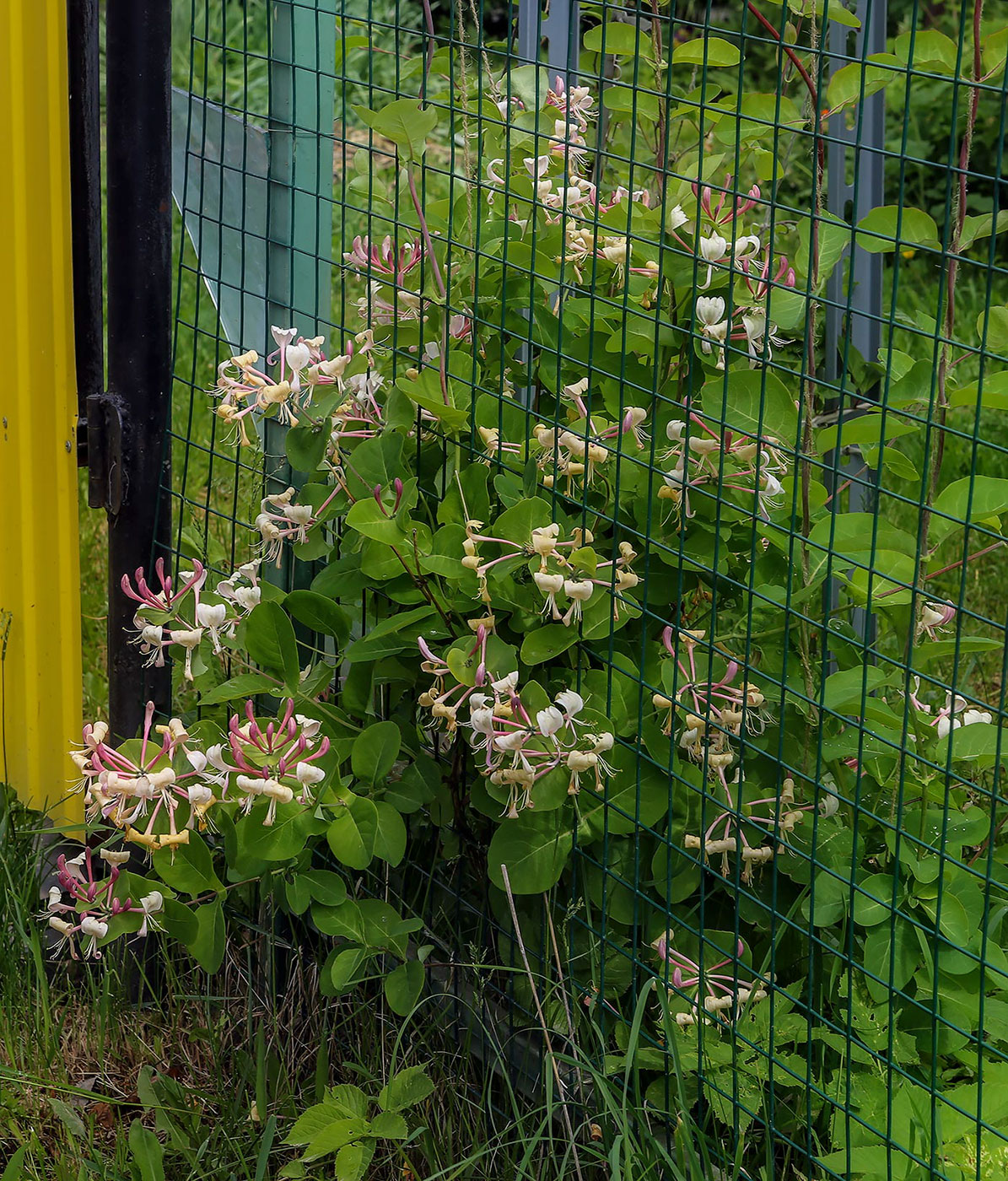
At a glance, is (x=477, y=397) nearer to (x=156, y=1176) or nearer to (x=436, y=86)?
(x=156, y=1176)

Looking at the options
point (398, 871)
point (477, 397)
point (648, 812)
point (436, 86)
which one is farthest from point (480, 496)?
point (436, 86)

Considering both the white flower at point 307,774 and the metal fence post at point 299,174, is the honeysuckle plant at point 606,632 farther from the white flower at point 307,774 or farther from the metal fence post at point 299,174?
the metal fence post at point 299,174

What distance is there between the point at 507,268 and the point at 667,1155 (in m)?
1.08

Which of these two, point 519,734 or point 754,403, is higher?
point 754,403

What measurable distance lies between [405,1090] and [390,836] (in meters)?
0.33

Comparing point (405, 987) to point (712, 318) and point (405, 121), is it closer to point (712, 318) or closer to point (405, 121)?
point (712, 318)

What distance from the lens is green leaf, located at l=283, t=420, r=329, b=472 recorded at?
1875 millimetres

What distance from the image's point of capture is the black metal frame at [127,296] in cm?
214

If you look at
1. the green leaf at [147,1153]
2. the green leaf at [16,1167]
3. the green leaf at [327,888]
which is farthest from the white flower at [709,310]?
the green leaf at [16,1167]

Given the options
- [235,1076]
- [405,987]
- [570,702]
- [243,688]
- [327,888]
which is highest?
[570,702]

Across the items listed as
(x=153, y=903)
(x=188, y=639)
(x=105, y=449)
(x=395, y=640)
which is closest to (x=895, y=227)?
(x=395, y=640)

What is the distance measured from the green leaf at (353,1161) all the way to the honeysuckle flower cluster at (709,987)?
16.5 inches

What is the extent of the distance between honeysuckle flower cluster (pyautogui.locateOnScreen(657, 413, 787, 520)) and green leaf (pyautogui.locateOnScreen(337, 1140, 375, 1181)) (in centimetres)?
87

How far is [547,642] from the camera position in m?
1.72
